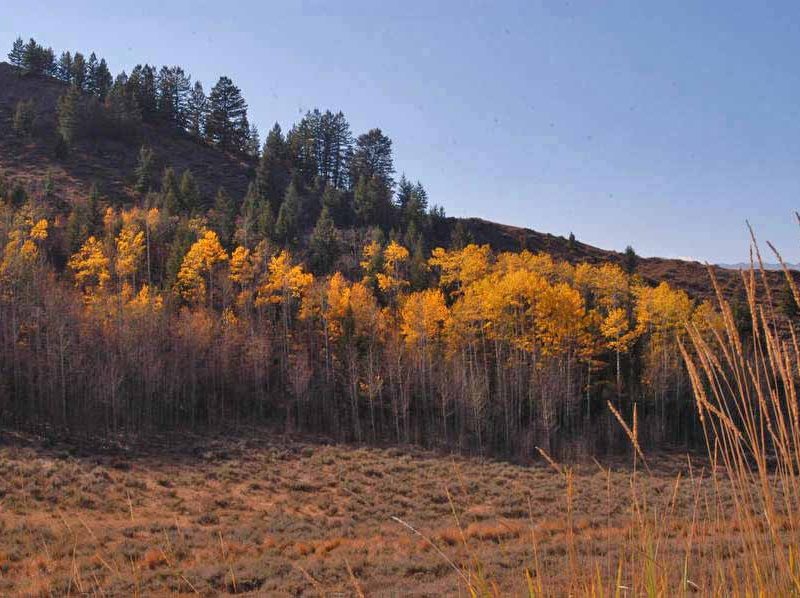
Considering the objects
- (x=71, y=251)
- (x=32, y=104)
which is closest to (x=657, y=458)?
(x=71, y=251)

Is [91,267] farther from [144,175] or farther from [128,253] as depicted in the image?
[144,175]

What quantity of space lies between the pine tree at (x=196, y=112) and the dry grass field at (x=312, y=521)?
62441 millimetres

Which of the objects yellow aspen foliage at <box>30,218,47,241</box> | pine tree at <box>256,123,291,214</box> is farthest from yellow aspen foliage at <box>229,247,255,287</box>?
pine tree at <box>256,123,291,214</box>

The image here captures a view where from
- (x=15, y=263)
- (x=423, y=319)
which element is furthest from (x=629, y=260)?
(x=15, y=263)

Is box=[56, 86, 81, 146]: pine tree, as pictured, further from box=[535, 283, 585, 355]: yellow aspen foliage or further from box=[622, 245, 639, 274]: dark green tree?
box=[622, 245, 639, 274]: dark green tree

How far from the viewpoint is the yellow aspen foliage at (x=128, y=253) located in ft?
114

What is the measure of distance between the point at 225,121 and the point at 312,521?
231ft

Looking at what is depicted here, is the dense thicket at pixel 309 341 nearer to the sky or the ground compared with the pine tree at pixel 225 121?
nearer to the ground

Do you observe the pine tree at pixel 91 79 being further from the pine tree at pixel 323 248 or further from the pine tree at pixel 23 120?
the pine tree at pixel 323 248

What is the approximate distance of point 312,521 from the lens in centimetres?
1633

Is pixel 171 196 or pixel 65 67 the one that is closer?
pixel 171 196

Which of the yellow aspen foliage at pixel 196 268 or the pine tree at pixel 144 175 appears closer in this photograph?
the yellow aspen foliage at pixel 196 268

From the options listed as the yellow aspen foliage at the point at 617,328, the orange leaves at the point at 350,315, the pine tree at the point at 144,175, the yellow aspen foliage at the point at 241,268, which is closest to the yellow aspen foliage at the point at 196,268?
the yellow aspen foliage at the point at 241,268

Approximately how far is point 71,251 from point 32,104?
44663 mm
